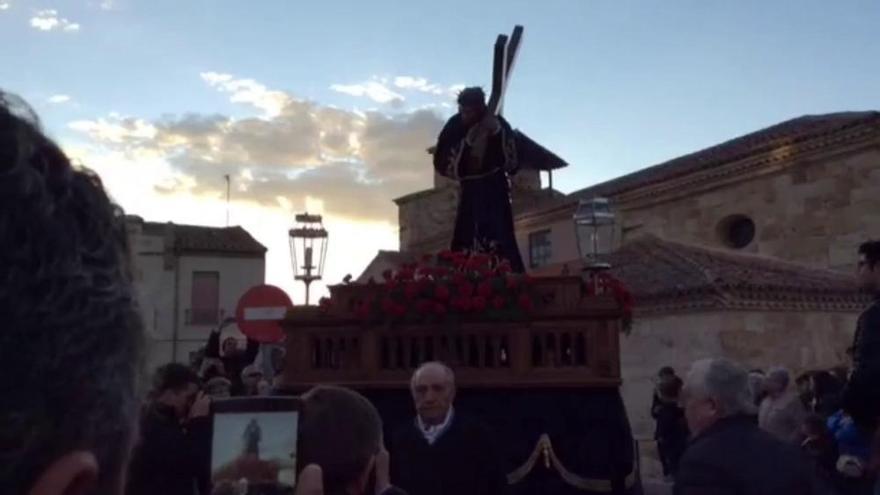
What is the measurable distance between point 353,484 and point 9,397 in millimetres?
1746

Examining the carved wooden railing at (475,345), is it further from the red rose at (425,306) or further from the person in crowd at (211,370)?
the person in crowd at (211,370)

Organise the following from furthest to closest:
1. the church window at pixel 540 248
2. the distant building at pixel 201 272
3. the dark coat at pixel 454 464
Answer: the distant building at pixel 201 272 → the church window at pixel 540 248 → the dark coat at pixel 454 464

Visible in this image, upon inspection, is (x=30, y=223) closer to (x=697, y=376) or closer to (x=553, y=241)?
(x=697, y=376)

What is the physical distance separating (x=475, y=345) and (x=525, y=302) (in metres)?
0.47

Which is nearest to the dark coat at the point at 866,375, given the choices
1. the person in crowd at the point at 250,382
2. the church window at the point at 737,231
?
the person in crowd at the point at 250,382

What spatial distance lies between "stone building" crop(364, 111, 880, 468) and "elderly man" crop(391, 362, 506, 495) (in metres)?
8.72

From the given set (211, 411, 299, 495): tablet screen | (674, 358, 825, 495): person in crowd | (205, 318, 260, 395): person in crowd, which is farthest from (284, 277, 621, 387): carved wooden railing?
(205, 318, 260, 395): person in crowd

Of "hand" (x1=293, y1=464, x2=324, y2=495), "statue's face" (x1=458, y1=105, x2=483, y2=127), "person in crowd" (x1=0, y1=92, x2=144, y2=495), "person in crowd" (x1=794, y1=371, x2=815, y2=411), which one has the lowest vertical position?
"person in crowd" (x1=794, y1=371, x2=815, y2=411)

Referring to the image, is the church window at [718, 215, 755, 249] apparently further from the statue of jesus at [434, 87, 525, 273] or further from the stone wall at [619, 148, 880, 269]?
the statue of jesus at [434, 87, 525, 273]

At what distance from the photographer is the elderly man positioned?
199 inches

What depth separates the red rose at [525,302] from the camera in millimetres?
5574

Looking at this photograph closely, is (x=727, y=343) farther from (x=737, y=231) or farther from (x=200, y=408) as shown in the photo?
(x=200, y=408)

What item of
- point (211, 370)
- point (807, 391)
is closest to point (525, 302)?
point (211, 370)

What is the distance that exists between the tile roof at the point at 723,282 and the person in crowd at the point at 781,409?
7629 millimetres
